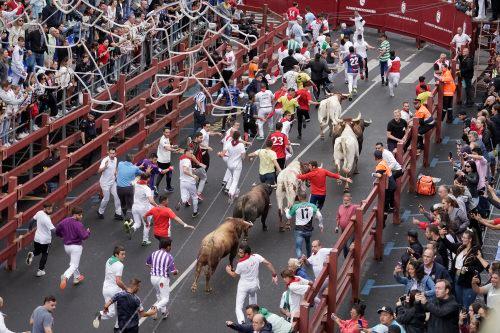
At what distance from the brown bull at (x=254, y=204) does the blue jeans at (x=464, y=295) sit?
6.63 m

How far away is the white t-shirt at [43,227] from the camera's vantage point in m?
23.9

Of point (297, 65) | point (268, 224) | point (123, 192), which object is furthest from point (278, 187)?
point (297, 65)

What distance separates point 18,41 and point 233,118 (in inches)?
269

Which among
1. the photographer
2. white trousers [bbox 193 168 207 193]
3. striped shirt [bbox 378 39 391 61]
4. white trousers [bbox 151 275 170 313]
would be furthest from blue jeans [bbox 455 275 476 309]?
striped shirt [bbox 378 39 391 61]

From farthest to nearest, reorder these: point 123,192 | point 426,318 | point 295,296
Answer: point 123,192 → point 295,296 → point 426,318

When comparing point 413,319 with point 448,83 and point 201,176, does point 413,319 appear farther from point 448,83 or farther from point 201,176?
point 448,83

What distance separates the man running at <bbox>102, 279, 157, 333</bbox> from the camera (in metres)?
20.1

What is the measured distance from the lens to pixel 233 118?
33344 millimetres

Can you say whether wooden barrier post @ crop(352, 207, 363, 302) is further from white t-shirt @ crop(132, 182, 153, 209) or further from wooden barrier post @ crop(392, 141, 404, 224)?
white t-shirt @ crop(132, 182, 153, 209)

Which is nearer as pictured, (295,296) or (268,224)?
(295,296)

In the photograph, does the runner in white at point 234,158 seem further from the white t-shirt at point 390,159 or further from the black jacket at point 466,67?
the black jacket at point 466,67

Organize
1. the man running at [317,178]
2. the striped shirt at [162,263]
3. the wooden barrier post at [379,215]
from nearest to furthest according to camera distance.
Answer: the striped shirt at [162,263]
the wooden barrier post at [379,215]
the man running at [317,178]

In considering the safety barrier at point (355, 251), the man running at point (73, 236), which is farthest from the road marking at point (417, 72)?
the man running at point (73, 236)

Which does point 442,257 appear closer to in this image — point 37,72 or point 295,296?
point 295,296
